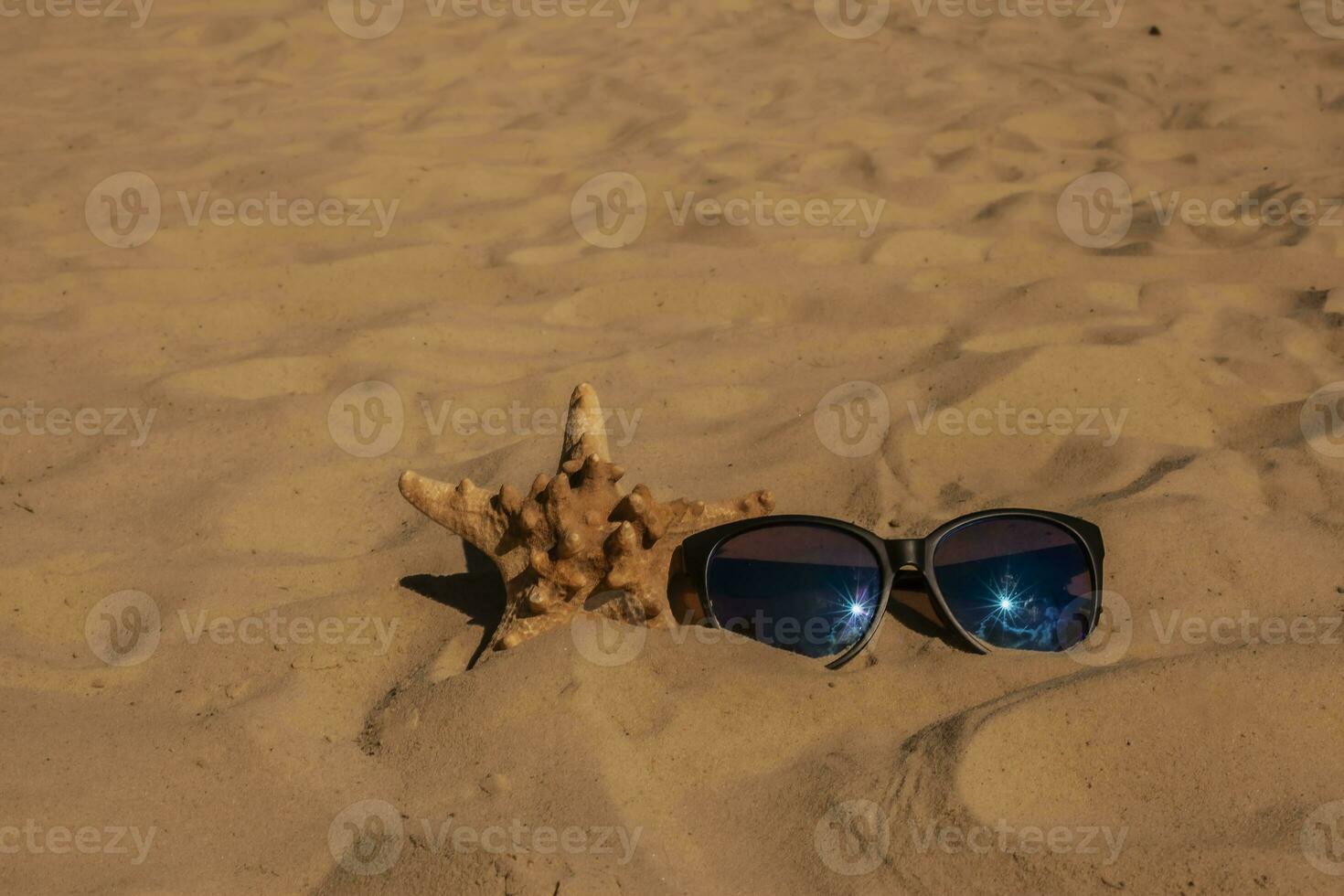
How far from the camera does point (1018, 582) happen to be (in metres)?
2.12

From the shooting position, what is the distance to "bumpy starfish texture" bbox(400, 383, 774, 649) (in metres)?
2.00

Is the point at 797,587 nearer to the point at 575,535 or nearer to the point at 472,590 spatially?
Result: the point at 575,535

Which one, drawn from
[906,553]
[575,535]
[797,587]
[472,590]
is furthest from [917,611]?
[472,590]

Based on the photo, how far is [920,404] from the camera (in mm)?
3033

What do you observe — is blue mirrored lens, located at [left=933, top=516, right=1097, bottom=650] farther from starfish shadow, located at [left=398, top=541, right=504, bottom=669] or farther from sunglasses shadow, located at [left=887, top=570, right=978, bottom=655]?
starfish shadow, located at [left=398, top=541, right=504, bottom=669]

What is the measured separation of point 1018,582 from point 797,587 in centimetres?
43

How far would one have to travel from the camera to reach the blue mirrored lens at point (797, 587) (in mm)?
2064

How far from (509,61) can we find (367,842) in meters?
5.40

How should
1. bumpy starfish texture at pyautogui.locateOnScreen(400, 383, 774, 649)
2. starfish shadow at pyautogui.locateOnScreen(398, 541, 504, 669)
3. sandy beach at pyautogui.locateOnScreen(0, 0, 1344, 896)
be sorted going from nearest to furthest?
sandy beach at pyautogui.locateOnScreen(0, 0, 1344, 896)
bumpy starfish texture at pyautogui.locateOnScreen(400, 383, 774, 649)
starfish shadow at pyautogui.locateOnScreen(398, 541, 504, 669)

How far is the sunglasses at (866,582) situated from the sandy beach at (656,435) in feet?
0.24

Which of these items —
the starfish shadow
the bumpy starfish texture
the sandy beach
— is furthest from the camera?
the starfish shadow

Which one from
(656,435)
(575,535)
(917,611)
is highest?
(575,535)

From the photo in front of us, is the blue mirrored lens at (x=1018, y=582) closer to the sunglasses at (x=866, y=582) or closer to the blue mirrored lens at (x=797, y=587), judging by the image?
the sunglasses at (x=866, y=582)

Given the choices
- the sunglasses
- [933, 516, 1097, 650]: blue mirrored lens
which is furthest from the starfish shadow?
[933, 516, 1097, 650]: blue mirrored lens
